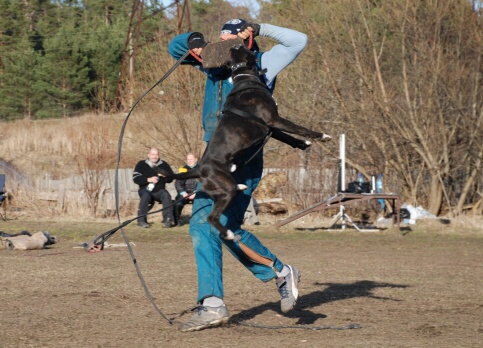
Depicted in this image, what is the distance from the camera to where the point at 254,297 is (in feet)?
22.4

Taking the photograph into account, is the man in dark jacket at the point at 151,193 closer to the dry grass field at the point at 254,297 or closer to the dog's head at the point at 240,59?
the dry grass field at the point at 254,297

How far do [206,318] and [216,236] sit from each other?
55 centimetres

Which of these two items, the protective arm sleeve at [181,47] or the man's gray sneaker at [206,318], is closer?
the man's gray sneaker at [206,318]

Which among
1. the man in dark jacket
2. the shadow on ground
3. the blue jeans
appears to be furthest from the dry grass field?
the man in dark jacket

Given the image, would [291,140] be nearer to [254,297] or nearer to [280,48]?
[280,48]

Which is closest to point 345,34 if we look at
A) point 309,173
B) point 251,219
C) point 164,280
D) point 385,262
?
point 309,173

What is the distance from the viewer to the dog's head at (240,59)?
Result: 5.15 meters

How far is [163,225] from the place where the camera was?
14.7m

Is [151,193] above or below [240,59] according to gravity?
below

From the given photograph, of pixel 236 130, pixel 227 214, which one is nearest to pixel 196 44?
pixel 236 130

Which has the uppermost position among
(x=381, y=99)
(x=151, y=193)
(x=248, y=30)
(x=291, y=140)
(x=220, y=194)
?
(x=381, y=99)

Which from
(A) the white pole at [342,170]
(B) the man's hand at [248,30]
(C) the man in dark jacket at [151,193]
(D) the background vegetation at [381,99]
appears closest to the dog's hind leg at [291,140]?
(B) the man's hand at [248,30]

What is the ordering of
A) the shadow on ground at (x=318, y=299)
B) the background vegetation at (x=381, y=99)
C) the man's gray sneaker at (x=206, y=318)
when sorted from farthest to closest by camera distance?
the background vegetation at (x=381, y=99) → the shadow on ground at (x=318, y=299) → the man's gray sneaker at (x=206, y=318)

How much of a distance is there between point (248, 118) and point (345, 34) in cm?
1311
